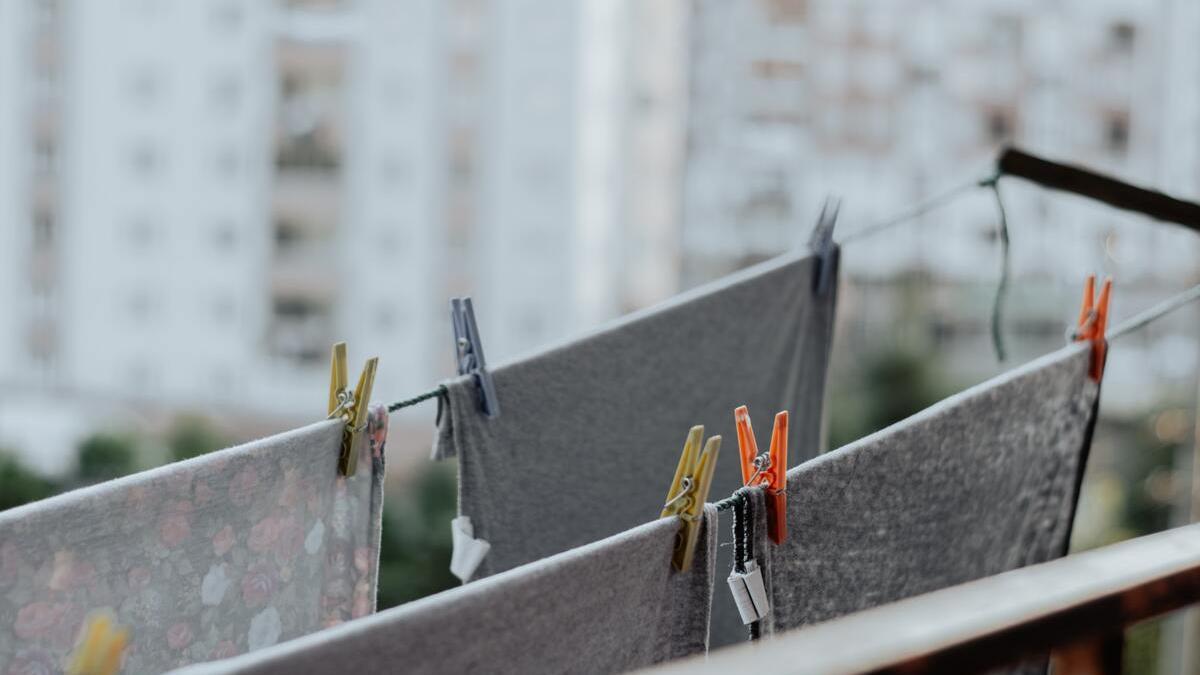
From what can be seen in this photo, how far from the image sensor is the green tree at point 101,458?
14.7m

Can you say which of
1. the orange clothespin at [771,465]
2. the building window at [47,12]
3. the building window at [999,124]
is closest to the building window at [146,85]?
the building window at [47,12]

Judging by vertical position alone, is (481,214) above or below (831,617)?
below

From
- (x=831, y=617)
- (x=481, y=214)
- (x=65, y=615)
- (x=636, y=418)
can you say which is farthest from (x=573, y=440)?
(x=481, y=214)

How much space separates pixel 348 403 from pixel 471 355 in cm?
10

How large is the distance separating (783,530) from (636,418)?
28 cm

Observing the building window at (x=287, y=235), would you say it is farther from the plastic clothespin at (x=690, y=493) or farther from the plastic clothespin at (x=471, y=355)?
the plastic clothespin at (x=690, y=493)

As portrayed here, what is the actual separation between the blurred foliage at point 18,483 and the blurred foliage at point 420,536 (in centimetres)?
370

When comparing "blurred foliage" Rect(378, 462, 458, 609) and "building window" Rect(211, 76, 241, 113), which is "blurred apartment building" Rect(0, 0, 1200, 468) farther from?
"blurred foliage" Rect(378, 462, 458, 609)

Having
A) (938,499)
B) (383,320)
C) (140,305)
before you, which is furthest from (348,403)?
(140,305)

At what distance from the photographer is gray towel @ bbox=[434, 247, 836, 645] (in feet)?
2.68

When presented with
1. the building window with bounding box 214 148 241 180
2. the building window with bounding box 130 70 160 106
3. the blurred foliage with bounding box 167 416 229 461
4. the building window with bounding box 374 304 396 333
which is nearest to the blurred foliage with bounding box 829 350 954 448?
the building window with bounding box 374 304 396 333

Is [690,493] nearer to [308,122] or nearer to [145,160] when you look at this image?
[308,122]

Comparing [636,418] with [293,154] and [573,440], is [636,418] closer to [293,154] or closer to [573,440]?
[573,440]

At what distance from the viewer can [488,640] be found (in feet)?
1.59
